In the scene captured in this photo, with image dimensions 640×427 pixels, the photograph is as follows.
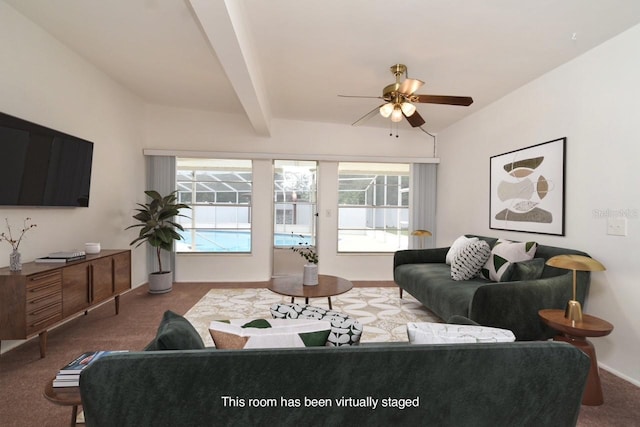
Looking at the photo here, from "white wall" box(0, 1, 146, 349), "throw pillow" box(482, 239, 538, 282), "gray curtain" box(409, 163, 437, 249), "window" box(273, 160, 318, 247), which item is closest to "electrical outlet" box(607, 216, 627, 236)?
"throw pillow" box(482, 239, 538, 282)

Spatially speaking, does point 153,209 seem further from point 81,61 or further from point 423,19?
point 423,19

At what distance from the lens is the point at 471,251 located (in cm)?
320

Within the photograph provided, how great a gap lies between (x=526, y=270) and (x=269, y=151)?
388 centimetres

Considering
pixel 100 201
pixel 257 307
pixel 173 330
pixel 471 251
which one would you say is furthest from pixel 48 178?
pixel 471 251

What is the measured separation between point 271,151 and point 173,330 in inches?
169

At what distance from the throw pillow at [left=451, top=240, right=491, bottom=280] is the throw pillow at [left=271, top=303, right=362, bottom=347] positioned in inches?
86.2

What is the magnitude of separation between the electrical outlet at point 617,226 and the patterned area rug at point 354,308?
1.77 meters

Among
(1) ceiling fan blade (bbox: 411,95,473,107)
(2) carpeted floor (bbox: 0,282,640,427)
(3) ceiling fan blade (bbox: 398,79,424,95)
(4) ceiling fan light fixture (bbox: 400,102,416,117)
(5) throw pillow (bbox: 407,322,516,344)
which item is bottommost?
(2) carpeted floor (bbox: 0,282,640,427)

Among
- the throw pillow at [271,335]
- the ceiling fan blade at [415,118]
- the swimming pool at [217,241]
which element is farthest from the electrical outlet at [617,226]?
the swimming pool at [217,241]

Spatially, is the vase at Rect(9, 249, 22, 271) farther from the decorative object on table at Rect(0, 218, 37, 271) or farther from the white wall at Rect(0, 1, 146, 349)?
the white wall at Rect(0, 1, 146, 349)

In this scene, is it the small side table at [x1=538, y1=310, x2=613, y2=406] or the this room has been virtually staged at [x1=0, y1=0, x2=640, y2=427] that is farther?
the small side table at [x1=538, y1=310, x2=613, y2=406]

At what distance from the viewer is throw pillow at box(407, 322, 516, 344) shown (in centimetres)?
114

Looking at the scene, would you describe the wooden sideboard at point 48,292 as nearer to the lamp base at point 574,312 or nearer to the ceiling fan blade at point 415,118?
the ceiling fan blade at point 415,118

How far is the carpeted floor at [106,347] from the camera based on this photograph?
1.85 metres
